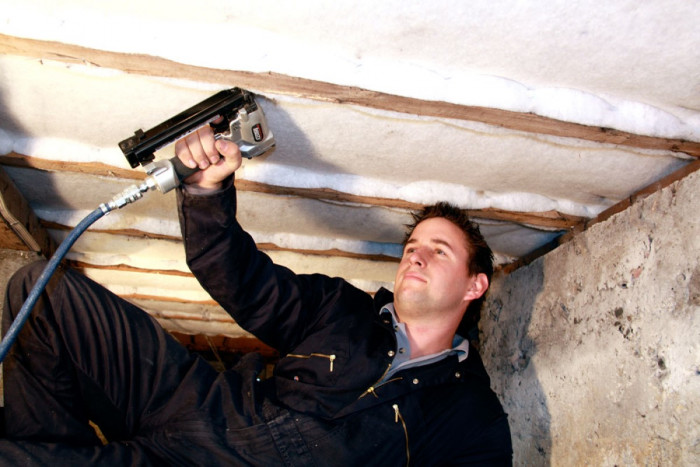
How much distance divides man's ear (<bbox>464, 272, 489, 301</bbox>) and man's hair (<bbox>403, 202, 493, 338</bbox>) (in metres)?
0.02

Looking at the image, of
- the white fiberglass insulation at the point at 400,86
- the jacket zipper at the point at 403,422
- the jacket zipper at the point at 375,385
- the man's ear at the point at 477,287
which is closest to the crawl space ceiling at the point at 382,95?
the white fiberglass insulation at the point at 400,86

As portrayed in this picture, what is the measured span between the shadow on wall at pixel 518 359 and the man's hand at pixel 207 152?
1.41 meters

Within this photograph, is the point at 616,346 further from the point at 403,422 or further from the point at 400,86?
the point at 400,86

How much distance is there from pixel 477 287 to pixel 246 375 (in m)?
0.90

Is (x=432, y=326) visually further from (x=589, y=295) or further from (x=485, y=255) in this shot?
(x=589, y=295)

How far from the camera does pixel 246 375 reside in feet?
5.08

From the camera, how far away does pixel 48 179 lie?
1.80m

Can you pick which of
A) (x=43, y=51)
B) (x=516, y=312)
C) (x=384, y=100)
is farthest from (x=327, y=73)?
(x=516, y=312)

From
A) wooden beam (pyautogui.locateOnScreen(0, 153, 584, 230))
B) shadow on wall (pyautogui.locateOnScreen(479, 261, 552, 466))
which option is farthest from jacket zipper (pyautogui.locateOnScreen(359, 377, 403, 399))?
shadow on wall (pyautogui.locateOnScreen(479, 261, 552, 466))

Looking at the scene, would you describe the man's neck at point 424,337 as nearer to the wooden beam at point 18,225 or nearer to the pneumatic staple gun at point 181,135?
the pneumatic staple gun at point 181,135

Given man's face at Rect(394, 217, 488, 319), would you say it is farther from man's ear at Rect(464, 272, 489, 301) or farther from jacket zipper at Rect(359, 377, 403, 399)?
jacket zipper at Rect(359, 377, 403, 399)

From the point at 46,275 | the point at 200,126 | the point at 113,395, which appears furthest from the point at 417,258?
the point at 46,275

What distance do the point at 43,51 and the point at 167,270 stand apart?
156 centimetres

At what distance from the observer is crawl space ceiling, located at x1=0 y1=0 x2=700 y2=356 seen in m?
1.08
